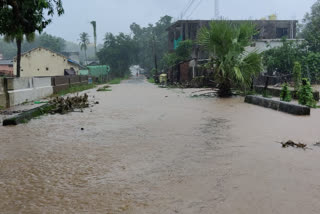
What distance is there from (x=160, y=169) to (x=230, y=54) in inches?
429

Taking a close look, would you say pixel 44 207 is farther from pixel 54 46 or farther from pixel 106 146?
pixel 54 46

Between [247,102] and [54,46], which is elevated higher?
[54,46]

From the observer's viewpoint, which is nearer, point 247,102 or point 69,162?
point 69,162

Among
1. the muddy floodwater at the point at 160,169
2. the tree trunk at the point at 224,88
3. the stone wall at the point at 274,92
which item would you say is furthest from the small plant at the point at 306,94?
the tree trunk at the point at 224,88

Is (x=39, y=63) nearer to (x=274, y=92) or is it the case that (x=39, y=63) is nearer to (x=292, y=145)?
(x=274, y=92)

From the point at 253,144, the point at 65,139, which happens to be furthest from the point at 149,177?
the point at 65,139

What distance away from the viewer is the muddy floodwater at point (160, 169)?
2.96m

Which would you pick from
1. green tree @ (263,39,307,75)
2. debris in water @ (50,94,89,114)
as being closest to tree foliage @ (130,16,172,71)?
green tree @ (263,39,307,75)

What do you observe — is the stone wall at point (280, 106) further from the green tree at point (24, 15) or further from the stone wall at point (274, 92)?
the green tree at point (24, 15)

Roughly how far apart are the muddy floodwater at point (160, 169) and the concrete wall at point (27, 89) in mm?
4874

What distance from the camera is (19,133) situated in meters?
6.57

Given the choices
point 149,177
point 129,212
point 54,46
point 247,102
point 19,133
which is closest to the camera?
point 129,212

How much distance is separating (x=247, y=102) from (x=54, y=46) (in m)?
76.6

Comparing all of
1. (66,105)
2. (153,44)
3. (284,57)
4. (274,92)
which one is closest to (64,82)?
(66,105)
